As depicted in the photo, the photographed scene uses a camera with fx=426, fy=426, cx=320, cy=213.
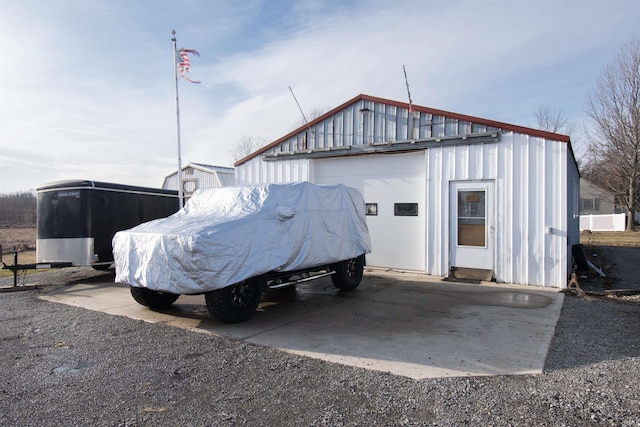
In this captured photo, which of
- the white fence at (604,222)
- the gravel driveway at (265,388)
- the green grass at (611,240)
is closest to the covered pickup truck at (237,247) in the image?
the gravel driveway at (265,388)

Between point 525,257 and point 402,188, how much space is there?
11.0 feet

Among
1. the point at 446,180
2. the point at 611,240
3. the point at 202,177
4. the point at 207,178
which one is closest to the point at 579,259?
the point at 446,180

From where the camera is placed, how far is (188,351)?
4.92 meters

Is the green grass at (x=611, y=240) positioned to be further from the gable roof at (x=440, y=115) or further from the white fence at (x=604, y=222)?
the gable roof at (x=440, y=115)

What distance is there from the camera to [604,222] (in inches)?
1380

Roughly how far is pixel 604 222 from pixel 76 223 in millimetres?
38490

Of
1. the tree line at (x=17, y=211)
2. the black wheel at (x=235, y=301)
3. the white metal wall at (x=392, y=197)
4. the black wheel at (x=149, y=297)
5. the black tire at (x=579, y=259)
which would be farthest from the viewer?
the tree line at (x=17, y=211)

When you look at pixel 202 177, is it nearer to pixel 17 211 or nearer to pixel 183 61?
pixel 183 61

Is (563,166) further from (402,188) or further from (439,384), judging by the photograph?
(439,384)

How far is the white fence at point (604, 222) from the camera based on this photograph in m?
33.4

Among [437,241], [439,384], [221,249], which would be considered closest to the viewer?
[439,384]

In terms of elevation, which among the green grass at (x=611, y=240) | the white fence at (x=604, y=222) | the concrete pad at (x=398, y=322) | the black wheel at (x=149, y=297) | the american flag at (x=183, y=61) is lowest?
the concrete pad at (x=398, y=322)


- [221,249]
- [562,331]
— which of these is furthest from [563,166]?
[221,249]

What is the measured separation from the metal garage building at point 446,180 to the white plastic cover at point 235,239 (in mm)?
2958
